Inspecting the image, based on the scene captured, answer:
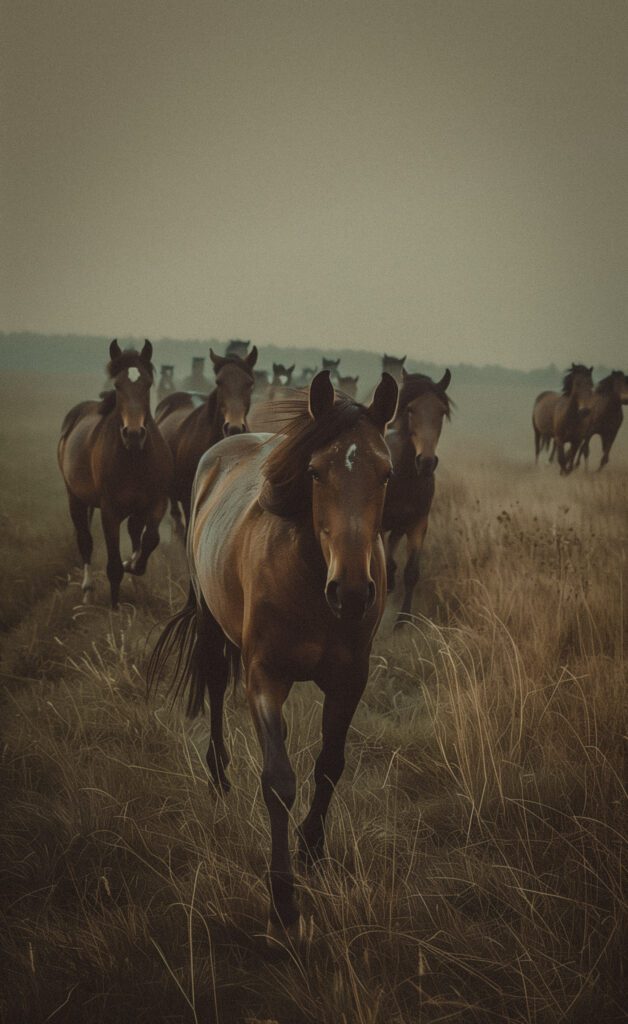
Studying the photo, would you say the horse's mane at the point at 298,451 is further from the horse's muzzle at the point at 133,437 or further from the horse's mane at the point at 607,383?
the horse's mane at the point at 607,383

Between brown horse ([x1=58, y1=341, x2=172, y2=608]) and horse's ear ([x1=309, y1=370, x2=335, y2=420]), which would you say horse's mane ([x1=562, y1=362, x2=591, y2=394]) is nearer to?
brown horse ([x1=58, y1=341, x2=172, y2=608])

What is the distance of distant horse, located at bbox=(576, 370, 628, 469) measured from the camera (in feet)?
19.7

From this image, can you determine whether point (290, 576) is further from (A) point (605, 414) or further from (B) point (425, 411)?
(A) point (605, 414)

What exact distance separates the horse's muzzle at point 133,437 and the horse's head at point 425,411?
6.46 feet

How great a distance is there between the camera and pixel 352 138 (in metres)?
5.13

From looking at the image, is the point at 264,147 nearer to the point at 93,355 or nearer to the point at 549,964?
the point at 93,355

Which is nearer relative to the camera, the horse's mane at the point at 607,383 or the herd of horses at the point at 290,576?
the herd of horses at the point at 290,576

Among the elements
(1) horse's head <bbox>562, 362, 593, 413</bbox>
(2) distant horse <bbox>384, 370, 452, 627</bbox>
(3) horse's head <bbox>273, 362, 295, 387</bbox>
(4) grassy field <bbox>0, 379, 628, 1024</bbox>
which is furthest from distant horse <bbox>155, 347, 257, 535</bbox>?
(3) horse's head <bbox>273, 362, 295, 387</bbox>

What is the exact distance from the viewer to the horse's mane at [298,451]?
1.88 metres

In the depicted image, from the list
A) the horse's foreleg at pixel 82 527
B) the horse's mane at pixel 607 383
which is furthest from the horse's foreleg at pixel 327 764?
the horse's mane at pixel 607 383

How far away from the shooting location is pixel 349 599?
168 centimetres

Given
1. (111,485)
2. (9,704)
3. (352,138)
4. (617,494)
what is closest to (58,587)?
(111,485)

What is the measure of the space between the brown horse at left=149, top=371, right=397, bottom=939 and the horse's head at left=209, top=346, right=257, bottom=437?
133 inches

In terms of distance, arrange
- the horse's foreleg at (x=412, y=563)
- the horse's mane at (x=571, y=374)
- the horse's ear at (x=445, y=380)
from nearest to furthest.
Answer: the horse's ear at (x=445, y=380), the horse's foreleg at (x=412, y=563), the horse's mane at (x=571, y=374)
